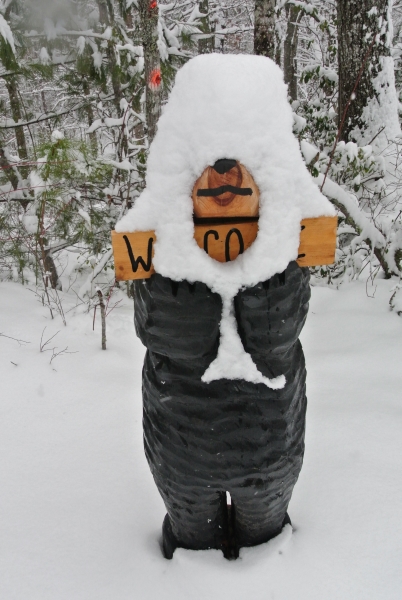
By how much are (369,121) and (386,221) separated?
98 centimetres

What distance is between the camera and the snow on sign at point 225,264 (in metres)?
0.94

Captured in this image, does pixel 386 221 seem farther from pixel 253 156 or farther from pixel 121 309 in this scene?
pixel 253 156

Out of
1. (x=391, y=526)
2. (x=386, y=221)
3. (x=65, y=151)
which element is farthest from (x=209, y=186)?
(x=386, y=221)

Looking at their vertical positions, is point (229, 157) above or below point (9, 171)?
above

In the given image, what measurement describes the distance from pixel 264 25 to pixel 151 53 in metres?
0.88

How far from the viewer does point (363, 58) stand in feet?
11.2

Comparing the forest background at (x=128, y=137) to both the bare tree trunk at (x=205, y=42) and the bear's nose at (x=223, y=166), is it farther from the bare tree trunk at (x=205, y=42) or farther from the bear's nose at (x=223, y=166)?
the bare tree trunk at (x=205, y=42)

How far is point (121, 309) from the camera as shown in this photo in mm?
3887

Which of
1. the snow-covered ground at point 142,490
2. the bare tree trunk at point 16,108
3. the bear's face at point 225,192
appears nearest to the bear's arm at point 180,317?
the bear's face at point 225,192

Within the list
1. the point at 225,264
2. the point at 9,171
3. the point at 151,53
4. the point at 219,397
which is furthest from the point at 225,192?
the point at 9,171

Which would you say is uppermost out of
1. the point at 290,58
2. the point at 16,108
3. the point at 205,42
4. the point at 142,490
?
the point at 205,42

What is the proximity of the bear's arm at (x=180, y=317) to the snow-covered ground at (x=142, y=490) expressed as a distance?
79cm

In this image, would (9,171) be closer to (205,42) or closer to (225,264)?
(225,264)

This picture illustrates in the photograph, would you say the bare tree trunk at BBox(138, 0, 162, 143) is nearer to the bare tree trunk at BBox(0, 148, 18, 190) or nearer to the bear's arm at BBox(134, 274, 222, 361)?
the bare tree trunk at BBox(0, 148, 18, 190)
